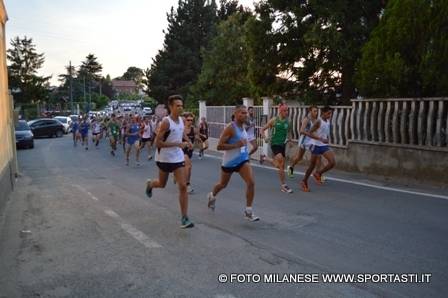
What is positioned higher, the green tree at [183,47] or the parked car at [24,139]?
the green tree at [183,47]

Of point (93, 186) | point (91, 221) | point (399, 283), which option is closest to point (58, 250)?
point (91, 221)

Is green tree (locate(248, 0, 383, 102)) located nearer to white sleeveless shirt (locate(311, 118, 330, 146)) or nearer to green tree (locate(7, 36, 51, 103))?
white sleeveless shirt (locate(311, 118, 330, 146))

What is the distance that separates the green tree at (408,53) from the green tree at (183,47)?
33.2 metres

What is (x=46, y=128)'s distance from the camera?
130 ft

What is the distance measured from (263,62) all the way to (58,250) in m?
14.0

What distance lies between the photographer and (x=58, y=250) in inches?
247

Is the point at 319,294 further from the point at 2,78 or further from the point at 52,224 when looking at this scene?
the point at 2,78

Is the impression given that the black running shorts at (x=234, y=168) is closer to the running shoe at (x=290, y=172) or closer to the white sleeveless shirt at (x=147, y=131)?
the running shoe at (x=290, y=172)

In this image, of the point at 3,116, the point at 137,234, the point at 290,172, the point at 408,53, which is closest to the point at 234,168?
the point at 137,234

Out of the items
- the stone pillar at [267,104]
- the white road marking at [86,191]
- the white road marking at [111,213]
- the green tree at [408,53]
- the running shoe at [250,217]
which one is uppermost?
the green tree at [408,53]

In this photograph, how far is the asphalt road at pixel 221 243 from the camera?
15.8 ft

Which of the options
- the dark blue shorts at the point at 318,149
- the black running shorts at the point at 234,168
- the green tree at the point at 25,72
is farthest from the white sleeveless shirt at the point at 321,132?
the green tree at the point at 25,72

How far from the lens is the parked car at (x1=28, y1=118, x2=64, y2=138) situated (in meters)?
39.3

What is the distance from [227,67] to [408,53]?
18977 mm
